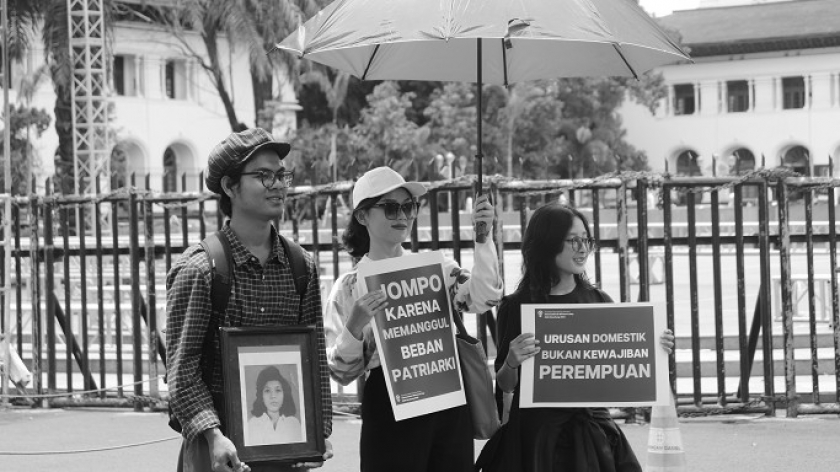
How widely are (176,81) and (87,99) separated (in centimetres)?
2550

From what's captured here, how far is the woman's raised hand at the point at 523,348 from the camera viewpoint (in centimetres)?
503

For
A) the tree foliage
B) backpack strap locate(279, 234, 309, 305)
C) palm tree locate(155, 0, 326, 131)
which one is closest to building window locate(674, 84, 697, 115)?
palm tree locate(155, 0, 326, 131)

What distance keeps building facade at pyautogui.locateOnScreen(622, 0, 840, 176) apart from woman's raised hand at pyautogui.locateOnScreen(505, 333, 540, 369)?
208ft

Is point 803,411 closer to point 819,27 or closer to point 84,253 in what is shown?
point 84,253

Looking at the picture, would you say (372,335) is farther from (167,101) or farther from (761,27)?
(761,27)

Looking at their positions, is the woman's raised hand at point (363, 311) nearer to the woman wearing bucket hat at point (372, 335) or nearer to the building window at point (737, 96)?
the woman wearing bucket hat at point (372, 335)

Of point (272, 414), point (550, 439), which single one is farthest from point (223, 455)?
point (550, 439)

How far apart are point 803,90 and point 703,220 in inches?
1491

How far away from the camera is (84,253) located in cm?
1041

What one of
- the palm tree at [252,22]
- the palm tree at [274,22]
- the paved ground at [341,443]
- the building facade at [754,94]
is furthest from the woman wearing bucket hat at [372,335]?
the building facade at [754,94]

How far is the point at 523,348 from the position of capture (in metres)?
5.03

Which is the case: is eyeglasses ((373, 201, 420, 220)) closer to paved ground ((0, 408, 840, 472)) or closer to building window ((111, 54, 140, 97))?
paved ground ((0, 408, 840, 472))

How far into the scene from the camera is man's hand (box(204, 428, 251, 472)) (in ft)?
13.2

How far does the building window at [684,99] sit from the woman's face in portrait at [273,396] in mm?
70298
